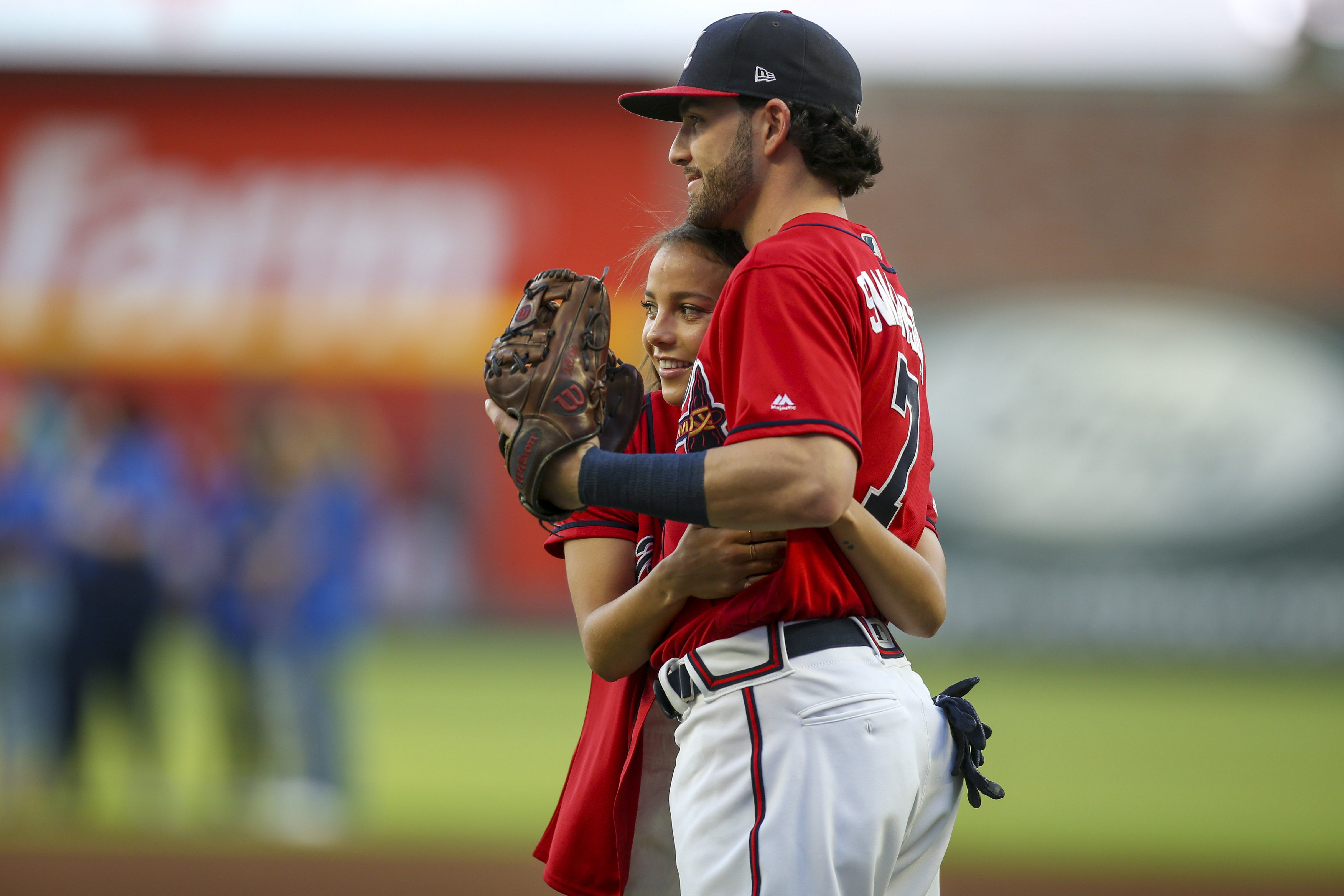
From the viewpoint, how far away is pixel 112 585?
707 centimetres

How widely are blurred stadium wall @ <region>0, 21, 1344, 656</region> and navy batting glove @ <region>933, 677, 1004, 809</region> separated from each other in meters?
12.4

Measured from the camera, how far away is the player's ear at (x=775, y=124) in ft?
7.23

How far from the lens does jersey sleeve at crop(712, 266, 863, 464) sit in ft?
6.24

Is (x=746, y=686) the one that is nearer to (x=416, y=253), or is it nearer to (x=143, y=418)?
(x=143, y=418)

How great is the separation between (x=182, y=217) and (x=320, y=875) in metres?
14.5

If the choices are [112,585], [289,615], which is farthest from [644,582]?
[112,585]

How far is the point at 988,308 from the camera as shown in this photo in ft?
52.1

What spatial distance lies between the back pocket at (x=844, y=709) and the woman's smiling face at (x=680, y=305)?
70 cm

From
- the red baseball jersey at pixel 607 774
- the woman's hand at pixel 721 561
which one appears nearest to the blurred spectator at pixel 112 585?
the red baseball jersey at pixel 607 774

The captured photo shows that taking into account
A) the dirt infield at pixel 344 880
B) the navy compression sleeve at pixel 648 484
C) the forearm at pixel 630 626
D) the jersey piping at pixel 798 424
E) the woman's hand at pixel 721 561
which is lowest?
the dirt infield at pixel 344 880

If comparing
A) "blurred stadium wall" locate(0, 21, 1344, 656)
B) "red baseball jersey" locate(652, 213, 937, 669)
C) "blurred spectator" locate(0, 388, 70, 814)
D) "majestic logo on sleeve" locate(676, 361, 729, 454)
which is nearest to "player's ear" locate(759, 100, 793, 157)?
"red baseball jersey" locate(652, 213, 937, 669)

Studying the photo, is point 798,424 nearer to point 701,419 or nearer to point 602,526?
point 701,419

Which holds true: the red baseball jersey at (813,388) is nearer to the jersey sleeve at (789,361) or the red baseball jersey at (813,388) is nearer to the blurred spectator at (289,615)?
the jersey sleeve at (789,361)

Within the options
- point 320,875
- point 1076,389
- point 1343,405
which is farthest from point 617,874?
point 1343,405
